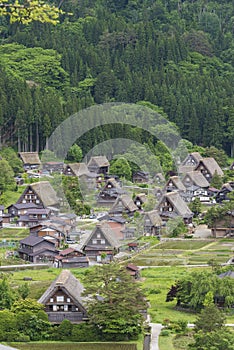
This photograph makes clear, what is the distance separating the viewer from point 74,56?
7881 centimetres

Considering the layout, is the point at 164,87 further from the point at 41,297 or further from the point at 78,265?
the point at 41,297

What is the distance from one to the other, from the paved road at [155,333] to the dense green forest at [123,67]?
35.7 metres

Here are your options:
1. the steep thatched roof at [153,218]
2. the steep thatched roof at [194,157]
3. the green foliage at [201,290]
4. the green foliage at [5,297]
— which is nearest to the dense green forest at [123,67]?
the steep thatched roof at [194,157]

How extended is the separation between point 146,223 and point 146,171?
1283cm

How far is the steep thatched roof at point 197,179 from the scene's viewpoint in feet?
179

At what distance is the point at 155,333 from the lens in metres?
24.0

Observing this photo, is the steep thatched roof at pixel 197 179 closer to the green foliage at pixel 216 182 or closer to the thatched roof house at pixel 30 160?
the green foliage at pixel 216 182

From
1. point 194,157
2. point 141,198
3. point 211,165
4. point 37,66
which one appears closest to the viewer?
point 141,198

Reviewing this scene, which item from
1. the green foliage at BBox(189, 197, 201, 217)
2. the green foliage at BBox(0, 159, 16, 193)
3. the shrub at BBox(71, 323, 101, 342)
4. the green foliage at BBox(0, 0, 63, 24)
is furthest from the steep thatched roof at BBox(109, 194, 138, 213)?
the green foliage at BBox(0, 0, 63, 24)

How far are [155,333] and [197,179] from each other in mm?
31544

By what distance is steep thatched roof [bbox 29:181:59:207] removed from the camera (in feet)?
156

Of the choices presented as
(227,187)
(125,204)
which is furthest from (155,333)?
(227,187)

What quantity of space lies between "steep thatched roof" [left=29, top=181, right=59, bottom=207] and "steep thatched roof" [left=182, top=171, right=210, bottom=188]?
10.1 meters

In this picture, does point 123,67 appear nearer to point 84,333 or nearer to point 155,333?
point 155,333
